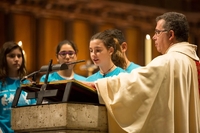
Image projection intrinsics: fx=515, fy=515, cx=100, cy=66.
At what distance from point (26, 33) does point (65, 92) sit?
6.18m

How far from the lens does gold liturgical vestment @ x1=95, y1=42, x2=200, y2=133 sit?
3.69 metres

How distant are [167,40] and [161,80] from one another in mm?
446

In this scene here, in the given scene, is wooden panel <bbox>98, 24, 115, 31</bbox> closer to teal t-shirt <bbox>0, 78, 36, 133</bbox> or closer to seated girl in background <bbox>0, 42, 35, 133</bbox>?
seated girl in background <bbox>0, 42, 35, 133</bbox>

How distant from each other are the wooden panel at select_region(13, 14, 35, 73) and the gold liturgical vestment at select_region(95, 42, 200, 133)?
588 centimetres

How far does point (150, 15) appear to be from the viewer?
1138 centimetres

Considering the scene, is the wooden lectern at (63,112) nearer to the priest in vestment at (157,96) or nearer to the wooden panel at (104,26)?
the priest in vestment at (157,96)

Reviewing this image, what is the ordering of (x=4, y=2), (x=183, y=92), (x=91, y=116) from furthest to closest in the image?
(x=4, y=2) < (x=183, y=92) < (x=91, y=116)

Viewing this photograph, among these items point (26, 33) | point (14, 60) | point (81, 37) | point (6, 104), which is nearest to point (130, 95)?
point (6, 104)

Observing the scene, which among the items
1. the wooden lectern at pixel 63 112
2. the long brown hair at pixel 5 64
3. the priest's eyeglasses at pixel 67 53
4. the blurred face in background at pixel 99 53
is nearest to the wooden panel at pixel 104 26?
the priest's eyeglasses at pixel 67 53

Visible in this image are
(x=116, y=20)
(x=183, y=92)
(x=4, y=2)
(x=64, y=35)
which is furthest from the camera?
(x=116, y=20)

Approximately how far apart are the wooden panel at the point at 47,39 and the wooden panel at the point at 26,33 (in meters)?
0.16

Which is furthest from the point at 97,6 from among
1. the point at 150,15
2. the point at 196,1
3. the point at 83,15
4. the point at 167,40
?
the point at 167,40

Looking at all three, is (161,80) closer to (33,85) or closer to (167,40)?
(167,40)

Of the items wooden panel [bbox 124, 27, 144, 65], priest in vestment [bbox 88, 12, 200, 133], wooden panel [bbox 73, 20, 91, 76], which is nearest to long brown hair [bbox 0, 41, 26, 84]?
priest in vestment [bbox 88, 12, 200, 133]
